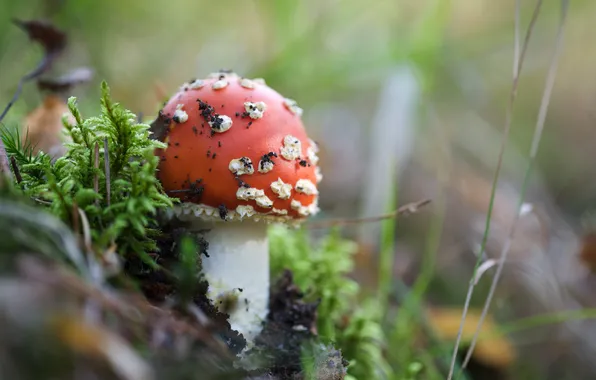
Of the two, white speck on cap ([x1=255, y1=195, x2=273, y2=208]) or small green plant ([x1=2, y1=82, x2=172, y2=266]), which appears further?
white speck on cap ([x1=255, y1=195, x2=273, y2=208])

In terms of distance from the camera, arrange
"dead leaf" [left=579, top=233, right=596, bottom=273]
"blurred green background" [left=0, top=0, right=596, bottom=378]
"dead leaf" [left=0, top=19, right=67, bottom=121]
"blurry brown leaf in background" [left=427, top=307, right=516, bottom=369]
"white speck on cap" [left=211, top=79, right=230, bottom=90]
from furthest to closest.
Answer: "blurred green background" [left=0, top=0, right=596, bottom=378]
"dead leaf" [left=579, top=233, right=596, bottom=273]
"blurry brown leaf in background" [left=427, top=307, right=516, bottom=369]
"dead leaf" [left=0, top=19, right=67, bottom=121]
"white speck on cap" [left=211, top=79, right=230, bottom=90]

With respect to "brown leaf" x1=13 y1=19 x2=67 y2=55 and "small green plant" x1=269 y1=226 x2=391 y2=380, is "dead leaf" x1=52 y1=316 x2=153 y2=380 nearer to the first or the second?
"small green plant" x1=269 y1=226 x2=391 y2=380

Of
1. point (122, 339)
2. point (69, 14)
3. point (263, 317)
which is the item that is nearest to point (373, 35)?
point (69, 14)

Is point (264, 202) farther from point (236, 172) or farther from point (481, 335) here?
point (481, 335)

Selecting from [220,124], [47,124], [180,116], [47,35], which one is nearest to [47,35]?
[47,35]

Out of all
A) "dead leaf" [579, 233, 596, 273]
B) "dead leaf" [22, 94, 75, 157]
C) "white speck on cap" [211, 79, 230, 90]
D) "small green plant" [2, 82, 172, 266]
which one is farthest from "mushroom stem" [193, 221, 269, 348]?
"dead leaf" [579, 233, 596, 273]

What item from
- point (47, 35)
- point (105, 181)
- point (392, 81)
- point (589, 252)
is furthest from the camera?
point (392, 81)
